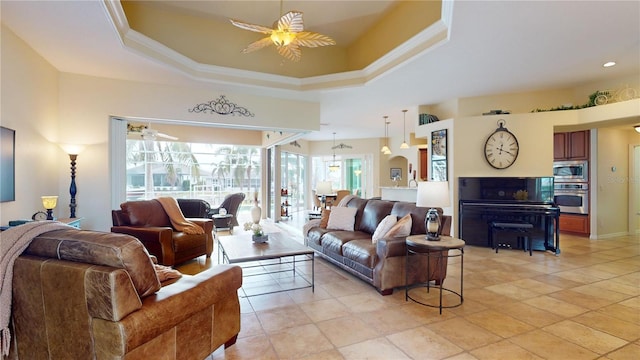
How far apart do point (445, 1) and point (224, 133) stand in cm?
748

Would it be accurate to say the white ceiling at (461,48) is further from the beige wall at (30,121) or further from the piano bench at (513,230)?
the piano bench at (513,230)

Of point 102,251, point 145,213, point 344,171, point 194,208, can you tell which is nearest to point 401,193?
point 194,208

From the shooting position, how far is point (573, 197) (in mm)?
6426

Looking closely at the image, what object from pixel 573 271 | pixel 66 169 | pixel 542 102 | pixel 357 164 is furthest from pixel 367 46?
pixel 357 164

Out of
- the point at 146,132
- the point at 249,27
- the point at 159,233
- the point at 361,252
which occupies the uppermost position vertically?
the point at 249,27

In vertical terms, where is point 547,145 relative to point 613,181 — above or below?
above

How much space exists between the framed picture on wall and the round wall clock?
0.73 m

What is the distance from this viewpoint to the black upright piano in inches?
203

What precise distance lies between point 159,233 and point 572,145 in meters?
8.07

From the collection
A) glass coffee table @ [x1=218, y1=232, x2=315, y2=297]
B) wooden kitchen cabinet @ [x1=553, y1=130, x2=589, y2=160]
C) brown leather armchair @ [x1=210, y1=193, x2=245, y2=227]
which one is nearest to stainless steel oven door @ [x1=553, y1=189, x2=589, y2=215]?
wooden kitchen cabinet @ [x1=553, y1=130, x2=589, y2=160]

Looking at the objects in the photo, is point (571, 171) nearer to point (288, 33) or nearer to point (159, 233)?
point (288, 33)

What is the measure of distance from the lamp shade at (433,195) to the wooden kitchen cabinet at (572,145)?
5.21 meters

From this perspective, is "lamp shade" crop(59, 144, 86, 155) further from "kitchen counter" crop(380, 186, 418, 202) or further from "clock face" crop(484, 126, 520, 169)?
"clock face" crop(484, 126, 520, 169)

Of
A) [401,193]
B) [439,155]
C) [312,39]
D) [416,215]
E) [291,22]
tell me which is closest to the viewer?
[291,22]
